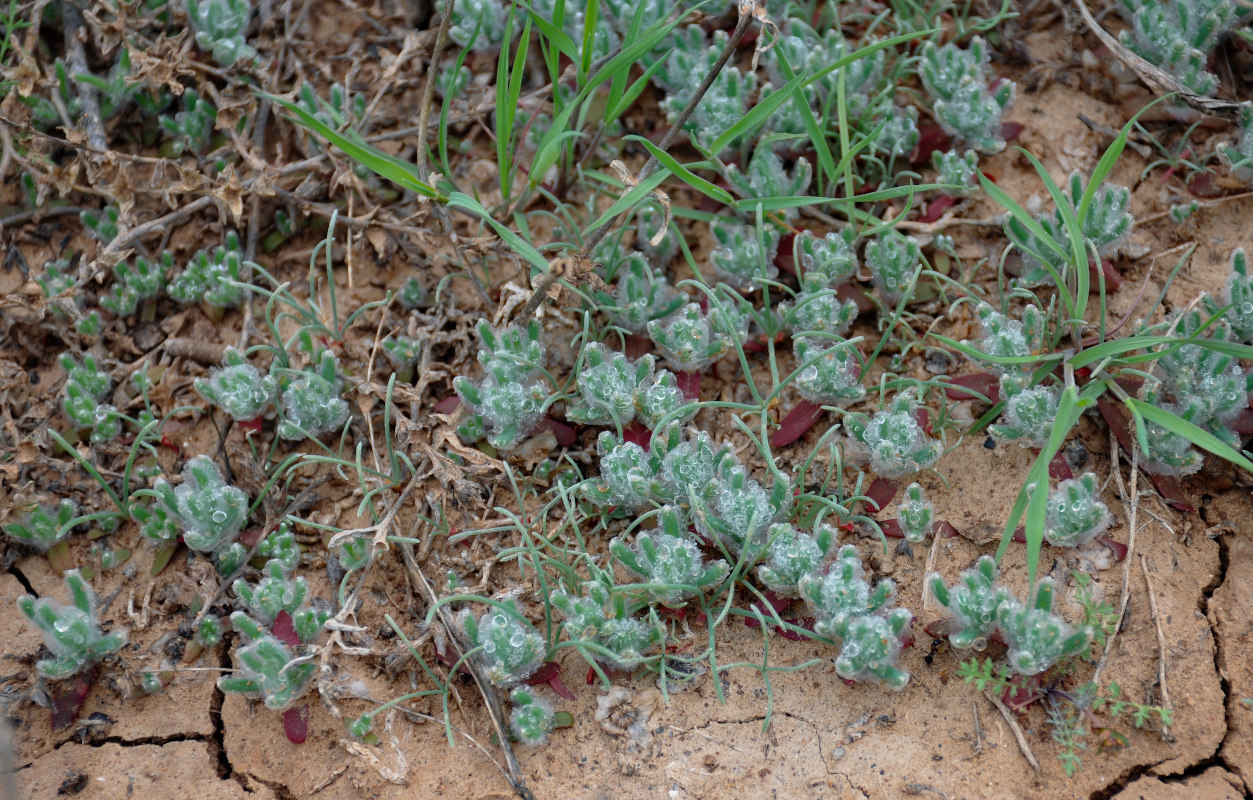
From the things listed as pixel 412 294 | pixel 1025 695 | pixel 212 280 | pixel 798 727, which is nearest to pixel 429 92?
pixel 412 294

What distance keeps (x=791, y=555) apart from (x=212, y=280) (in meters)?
2.13

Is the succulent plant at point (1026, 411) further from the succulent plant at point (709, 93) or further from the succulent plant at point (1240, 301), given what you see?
the succulent plant at point (709, 93)

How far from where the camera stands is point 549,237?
3.19 metres

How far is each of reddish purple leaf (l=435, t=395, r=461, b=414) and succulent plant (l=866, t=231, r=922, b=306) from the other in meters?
1.36

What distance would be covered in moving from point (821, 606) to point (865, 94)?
6.10 feet

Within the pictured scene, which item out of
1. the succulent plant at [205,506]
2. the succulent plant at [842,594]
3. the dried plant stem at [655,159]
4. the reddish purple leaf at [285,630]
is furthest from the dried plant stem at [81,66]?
the succulent plant at [842,594]

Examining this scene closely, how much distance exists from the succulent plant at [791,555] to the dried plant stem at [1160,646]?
0.86 m

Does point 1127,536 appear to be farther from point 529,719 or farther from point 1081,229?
point 529,719

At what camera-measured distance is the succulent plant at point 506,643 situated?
2.26 meters

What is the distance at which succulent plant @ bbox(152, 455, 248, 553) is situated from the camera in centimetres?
257

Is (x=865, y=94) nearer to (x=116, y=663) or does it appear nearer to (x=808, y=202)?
(x=808, y=202)

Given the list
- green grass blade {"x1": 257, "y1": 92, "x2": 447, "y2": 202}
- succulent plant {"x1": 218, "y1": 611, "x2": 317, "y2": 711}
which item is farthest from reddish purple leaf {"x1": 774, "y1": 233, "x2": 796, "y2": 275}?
succulent plant {"x1": 218, "y1": 611, "x2": 317, "y2": 711}

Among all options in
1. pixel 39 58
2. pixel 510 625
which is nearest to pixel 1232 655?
pixel 510 625

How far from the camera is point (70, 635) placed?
2.39 meters
